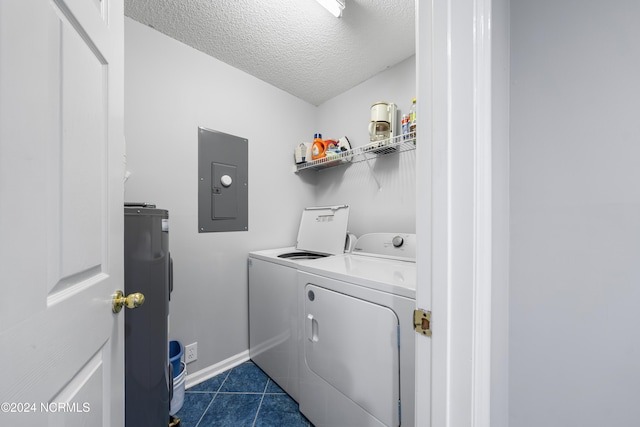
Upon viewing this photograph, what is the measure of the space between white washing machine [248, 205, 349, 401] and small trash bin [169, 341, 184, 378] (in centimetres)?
55

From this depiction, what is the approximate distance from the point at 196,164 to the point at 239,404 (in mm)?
1759

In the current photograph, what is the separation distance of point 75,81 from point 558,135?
1.17 meters

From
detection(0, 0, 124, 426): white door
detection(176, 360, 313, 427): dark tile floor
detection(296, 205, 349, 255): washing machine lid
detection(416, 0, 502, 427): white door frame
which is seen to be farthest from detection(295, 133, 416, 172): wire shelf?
detection(176, 360, 313, 427): dark tile floor

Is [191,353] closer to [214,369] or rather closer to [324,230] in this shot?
[214,369]

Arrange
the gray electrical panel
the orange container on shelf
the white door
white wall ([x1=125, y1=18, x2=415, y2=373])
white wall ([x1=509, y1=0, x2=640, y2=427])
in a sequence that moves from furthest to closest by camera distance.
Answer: the orange container on shelf < the gray electrical panel < white wall ([x1=125, y1=18, x2=415, y2=373]) < white wall ([x1=509, y1=0, x2=640, y2=427]) < the white door

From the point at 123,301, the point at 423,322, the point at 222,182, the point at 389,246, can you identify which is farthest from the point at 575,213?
the point at 222,182

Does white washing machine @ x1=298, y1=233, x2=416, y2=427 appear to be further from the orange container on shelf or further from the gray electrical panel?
the orange container on shelf

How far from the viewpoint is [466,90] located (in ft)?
1.68

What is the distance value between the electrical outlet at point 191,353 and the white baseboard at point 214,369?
11 centimetres

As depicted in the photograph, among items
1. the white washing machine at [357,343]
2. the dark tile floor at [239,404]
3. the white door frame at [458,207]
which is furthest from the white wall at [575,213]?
the dark tile floor at [239,404]

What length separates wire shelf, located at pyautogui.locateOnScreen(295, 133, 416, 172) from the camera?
5.68 feet

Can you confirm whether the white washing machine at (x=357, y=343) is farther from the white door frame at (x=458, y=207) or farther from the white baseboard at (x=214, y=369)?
the white baseboard at (x=214, y=369)

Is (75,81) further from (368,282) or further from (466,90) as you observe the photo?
(368,282)

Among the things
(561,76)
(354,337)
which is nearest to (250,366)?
(354,337)
